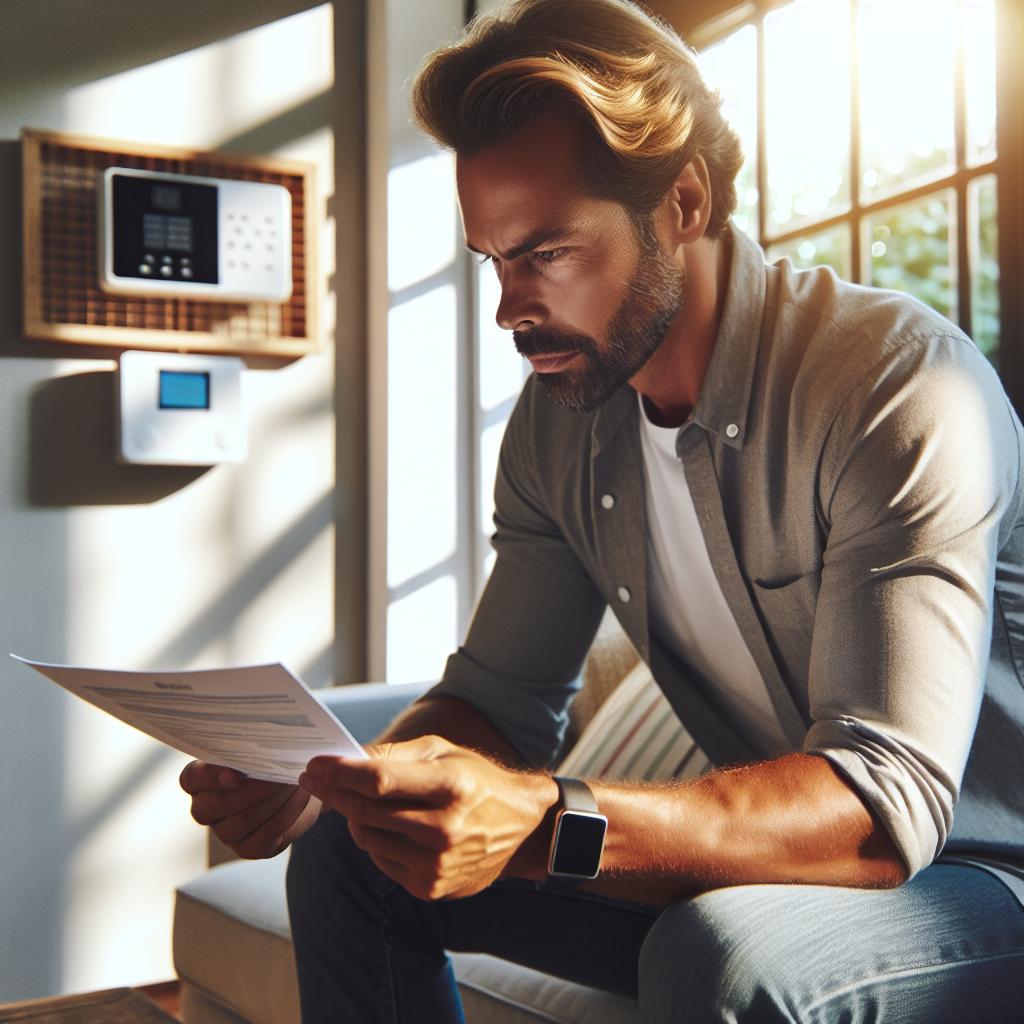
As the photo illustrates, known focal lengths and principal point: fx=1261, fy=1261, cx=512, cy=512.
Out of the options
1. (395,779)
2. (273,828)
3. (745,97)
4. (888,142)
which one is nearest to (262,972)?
(273,828)

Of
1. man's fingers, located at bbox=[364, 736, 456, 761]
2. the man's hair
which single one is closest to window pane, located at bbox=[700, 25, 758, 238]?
the man's hair

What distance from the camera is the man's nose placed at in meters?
1.33

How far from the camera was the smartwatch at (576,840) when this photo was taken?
3.04 feet

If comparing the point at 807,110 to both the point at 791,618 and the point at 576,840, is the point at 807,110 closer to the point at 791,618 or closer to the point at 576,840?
the point at 791,618

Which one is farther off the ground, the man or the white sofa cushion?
the man

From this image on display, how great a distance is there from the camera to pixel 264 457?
2549mm

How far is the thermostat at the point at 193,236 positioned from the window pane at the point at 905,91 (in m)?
1.14

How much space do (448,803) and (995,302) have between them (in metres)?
1.27

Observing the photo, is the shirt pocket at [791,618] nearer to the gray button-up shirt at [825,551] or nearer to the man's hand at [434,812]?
the gray button-up shirt at [825,551]

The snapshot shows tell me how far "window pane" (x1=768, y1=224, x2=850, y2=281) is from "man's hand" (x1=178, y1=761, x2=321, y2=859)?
125cm

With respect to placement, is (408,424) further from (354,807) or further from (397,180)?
(354,807)

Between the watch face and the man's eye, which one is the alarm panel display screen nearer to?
the man's eye

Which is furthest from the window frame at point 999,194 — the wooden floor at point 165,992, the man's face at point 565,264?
the wooden floor at point 165,992

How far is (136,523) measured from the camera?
2.42 meters
